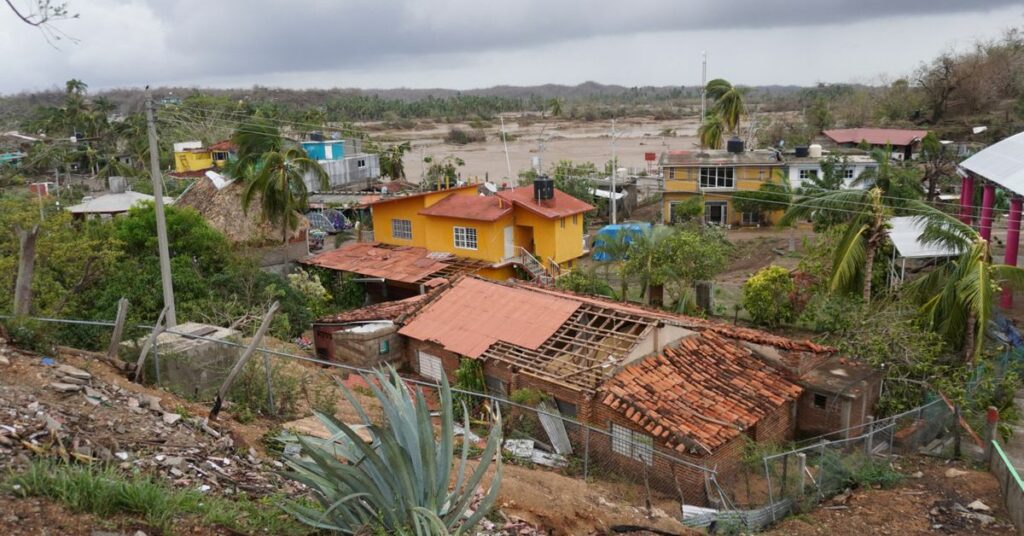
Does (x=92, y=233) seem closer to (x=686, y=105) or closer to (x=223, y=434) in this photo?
(x=223, y=434)

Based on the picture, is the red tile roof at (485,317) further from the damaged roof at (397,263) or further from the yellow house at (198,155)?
the yellow house at (198,155)

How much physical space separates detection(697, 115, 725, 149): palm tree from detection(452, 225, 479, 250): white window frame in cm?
3083

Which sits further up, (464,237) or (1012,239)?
(1012,239)

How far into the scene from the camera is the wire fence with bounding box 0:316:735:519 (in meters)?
12.3

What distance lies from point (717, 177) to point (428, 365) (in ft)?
96.9

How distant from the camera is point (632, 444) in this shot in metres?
14.1

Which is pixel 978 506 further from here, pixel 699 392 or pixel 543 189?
pixel 543 189

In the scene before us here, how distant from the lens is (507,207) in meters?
31.2

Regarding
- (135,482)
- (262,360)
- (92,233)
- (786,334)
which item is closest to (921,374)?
(786,334)

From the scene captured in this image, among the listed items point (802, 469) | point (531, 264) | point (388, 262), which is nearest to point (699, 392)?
point (802, 469)

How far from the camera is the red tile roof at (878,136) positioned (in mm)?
55656

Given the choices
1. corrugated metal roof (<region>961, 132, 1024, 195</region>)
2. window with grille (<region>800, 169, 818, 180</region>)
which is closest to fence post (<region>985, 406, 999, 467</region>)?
corrugated metal roof (<region>961, 132, 1024, 195</region>)

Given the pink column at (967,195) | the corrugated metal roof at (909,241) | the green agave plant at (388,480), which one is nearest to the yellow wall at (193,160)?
the corrugated metal roof at (909,241)

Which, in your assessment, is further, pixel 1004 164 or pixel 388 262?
pixel 388 262
